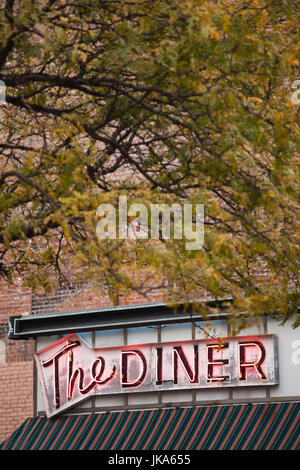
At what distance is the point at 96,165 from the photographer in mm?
9641

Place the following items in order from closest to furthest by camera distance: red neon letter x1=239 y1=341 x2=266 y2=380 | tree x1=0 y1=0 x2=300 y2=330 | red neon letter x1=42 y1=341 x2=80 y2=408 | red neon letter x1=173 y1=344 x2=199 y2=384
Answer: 1. tree x1=0 y1=0 x2=300 y2=330
2. red neon letter x1=239 y1=341 x2=266 y2=380
3. red neon letter x1=173 y1=344 x2=199 y2=384
4. red neon letter x1=42 y1=341 x2=80 y2=408

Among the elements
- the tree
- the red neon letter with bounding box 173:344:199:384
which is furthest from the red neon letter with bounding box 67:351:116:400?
the tree

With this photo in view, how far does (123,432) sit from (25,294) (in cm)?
354

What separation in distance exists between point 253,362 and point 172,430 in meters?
1.71

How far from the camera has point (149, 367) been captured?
15.1 m

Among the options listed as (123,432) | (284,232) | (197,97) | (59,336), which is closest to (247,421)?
(123,432)

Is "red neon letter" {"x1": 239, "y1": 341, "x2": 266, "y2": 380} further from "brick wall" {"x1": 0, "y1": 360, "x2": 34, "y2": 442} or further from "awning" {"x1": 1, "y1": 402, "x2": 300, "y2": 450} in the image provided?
"brick wall" {"x1": 0, "y1": 360, "x2": 34, "y2": 442}

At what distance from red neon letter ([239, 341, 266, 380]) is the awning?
0.51m

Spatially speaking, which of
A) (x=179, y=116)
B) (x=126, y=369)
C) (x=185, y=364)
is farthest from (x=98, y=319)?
(x=179, y=116)

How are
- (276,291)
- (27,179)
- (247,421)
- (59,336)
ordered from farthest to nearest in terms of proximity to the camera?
(59,336), (247,421), (276,291), (27,179)

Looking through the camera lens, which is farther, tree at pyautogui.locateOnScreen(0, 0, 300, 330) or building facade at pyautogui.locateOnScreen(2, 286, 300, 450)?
building facade at pyautogui.locateOnScreen(2, 286, 300, 450)

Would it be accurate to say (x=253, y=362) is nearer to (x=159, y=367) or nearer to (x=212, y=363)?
(x=212, y=363)

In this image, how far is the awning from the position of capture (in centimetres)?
1329
